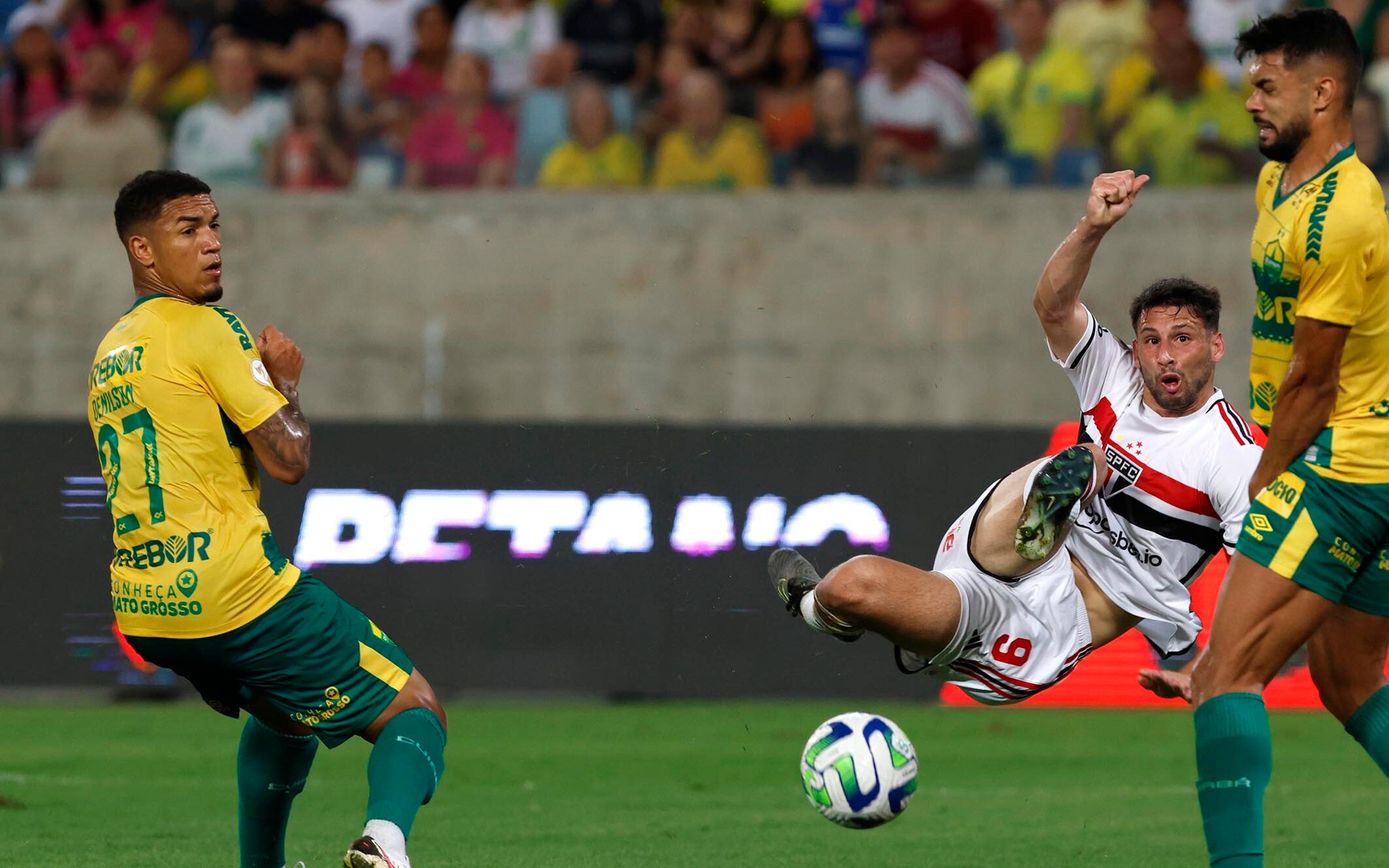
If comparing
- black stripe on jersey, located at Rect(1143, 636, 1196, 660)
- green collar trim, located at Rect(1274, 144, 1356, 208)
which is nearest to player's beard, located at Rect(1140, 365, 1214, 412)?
black stripe on jersey, located at Rect(1143, 636, 1196, 660)

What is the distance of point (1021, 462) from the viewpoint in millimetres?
10969

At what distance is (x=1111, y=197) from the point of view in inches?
224

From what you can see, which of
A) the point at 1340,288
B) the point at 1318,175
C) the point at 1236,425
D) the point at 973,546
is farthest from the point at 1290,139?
the point at 973,546

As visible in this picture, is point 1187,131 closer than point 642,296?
Yes

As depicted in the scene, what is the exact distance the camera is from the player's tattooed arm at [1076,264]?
5.70 metres

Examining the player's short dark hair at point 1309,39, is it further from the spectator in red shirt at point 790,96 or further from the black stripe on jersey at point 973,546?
the spectator in red shirt at point 790,96

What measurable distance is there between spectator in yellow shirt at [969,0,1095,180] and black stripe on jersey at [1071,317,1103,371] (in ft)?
23.6

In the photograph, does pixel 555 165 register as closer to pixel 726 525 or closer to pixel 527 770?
pixel 726 525

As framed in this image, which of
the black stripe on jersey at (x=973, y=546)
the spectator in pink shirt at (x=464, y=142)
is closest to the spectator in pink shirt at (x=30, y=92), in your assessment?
the spectator in pink shirt at (x=464, y=142)

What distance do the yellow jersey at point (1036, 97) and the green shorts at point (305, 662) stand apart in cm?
907

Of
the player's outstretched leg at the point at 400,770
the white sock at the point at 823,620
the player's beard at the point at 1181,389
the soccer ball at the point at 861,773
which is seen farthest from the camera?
the player's beard at the point at 1181,389

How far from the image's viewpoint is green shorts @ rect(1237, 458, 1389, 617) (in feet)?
16.2

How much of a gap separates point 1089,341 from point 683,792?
323cm

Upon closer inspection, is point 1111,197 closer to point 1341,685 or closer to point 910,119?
point 1341,685
